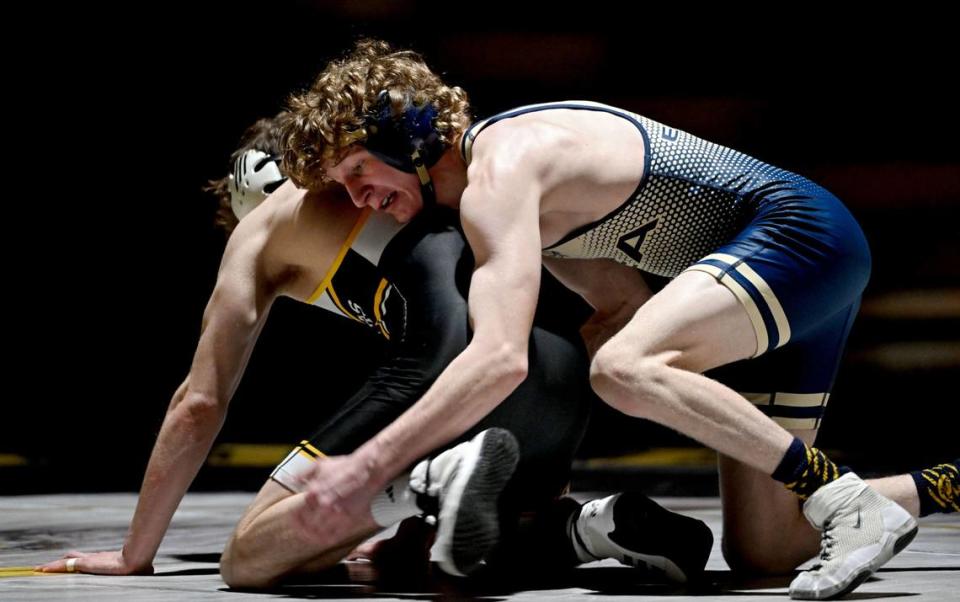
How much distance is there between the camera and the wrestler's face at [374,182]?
2.71 meters

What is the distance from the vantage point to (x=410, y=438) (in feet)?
7.57

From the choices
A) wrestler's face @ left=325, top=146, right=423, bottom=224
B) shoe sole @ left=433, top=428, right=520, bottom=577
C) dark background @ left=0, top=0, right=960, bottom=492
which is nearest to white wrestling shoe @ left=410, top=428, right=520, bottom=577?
shoe sole @ left=433, top=428, right=520, bottom=577

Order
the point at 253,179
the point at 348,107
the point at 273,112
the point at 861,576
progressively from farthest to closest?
the point at 273,112 < the point at 253,179 < the point at 348,107 < the point at 861,576

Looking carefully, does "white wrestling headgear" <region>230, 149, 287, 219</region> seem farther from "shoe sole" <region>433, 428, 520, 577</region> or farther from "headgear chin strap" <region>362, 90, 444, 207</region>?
"shoe sole" <region>433, 428, 520, 577</region>

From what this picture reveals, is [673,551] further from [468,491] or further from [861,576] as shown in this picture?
[468,491]

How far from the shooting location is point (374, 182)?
273 cm

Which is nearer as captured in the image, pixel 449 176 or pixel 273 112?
pixel 449 176

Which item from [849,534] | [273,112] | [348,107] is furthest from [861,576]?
[273,112]

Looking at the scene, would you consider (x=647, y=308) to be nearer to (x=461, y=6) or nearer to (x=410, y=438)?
(x=410, y=438)

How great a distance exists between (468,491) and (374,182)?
75 cm

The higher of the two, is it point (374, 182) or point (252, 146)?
point (374, 182)

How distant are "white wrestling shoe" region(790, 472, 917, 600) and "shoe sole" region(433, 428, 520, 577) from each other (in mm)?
531

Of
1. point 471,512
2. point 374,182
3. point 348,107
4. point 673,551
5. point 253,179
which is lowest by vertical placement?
point 673,551

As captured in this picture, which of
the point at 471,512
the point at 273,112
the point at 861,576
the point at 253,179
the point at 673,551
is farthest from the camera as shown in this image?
the point at 273,112
